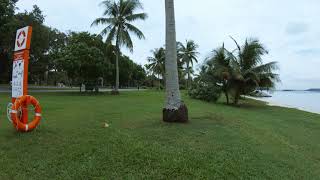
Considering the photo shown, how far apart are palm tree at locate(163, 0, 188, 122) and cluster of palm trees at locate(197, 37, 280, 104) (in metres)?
13.9

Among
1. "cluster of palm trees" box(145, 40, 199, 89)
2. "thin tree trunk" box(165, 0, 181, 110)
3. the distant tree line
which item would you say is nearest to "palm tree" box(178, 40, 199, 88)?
"cluster of palm trees" box(145, 40, 199, 89)

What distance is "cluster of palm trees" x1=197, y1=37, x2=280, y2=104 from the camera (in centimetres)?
2319

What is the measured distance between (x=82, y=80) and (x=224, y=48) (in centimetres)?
1484

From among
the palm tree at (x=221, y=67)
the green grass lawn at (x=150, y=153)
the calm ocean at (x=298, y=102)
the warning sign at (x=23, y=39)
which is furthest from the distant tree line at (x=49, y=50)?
the green grass lawn at (x=150, y=153)

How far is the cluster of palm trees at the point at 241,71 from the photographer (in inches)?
913

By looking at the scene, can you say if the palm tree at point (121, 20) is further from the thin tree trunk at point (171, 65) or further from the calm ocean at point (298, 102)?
the thin tree trunk at point (171, 65)

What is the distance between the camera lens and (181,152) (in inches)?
250

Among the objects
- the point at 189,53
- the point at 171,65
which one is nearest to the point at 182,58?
the point at 189,53

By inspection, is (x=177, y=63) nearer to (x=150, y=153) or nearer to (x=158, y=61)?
(x=150, y=153)

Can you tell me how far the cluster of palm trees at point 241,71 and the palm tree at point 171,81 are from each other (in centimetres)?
1392

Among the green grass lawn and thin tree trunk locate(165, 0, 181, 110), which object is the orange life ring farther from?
thin tree trunk locate(165, 0, 181, 110)

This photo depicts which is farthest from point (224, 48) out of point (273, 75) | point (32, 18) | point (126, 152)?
point (126, 152)

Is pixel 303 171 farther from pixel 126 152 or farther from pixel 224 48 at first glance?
pixel 224 48

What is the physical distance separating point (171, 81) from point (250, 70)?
14832 millimetres
